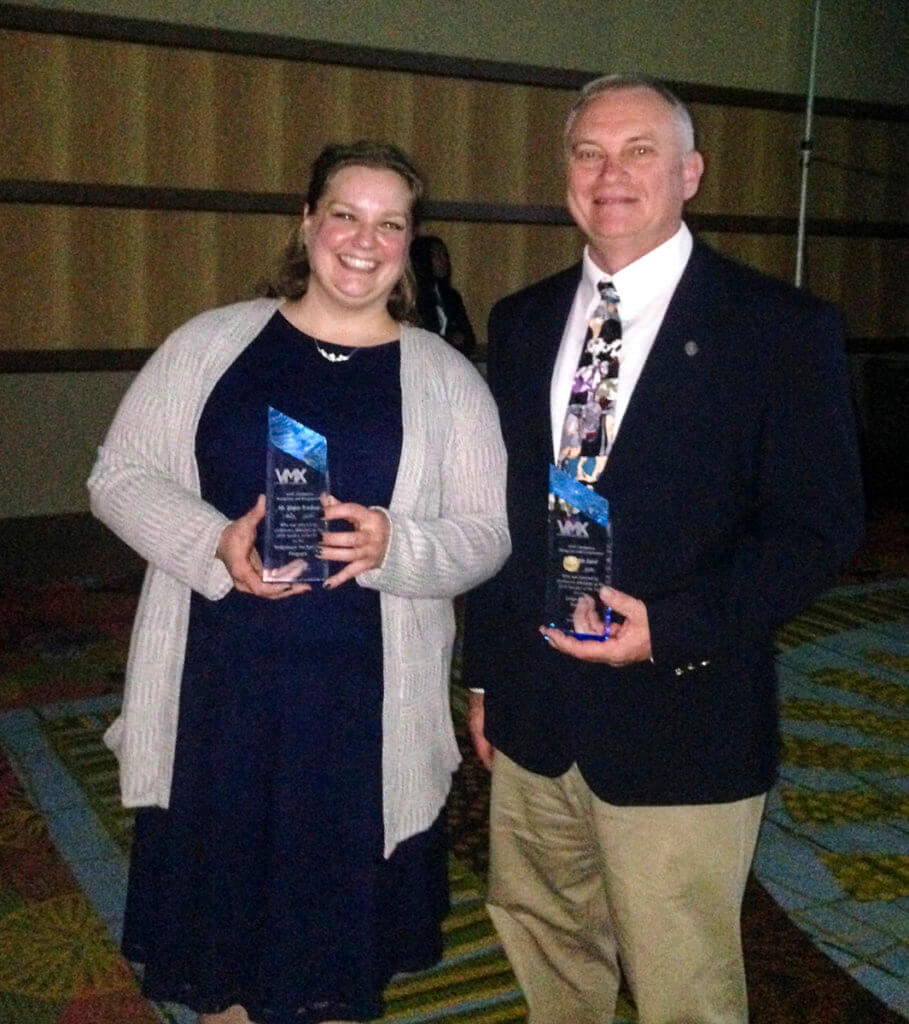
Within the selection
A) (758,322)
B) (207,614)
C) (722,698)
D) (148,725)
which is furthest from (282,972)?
(758,322)

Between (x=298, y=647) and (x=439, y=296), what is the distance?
17.0 feet

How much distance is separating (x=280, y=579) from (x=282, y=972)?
689mm

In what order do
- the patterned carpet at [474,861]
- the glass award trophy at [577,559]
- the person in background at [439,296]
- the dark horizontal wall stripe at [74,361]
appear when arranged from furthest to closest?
the person in background at [439,296]
the dark horizontal wall stripe at [74,361]
the patterned carpet at [474,861]
the glass award trophy at [577,559]

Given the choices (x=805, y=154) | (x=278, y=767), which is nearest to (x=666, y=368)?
(x=278, y=767)

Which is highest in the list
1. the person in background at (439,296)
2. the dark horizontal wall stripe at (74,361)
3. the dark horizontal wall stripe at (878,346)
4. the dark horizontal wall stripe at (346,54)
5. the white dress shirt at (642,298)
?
the dark horizontal wall stripe at (346,54)

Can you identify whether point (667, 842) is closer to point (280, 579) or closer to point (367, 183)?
point (280, 579)

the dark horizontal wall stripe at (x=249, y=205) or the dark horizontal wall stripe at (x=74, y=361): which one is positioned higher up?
the dark horizontal wall stripe at (x=249, y=205)

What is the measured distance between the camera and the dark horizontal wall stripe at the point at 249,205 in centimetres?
630

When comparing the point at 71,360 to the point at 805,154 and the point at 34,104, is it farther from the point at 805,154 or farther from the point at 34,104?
the point at 805,154

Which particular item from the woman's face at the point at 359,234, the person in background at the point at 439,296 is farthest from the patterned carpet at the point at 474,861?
the person in background at the point at 439,296

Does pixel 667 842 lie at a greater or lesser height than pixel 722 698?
lesser

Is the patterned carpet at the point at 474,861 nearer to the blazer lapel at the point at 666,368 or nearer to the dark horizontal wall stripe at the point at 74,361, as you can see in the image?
the blazer lapel at the point at 666,368

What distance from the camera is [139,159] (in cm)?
654

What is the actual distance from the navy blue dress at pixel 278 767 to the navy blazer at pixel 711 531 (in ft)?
0.94
